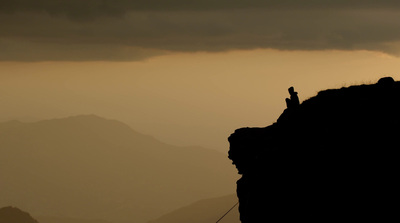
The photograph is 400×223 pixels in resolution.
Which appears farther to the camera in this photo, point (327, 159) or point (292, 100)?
point (292, 100)

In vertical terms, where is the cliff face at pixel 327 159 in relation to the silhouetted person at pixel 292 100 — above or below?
below

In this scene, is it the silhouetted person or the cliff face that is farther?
the silhouetted person

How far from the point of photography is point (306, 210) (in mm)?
41375

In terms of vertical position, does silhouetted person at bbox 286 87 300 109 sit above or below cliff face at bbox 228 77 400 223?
above

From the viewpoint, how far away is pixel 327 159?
41.8 m

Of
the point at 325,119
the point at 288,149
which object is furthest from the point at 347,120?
the point at 288,149

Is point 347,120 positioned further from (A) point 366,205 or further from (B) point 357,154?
(A) point 366,205

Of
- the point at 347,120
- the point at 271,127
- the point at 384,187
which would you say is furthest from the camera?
the point at 271,127

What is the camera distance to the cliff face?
1538 inches

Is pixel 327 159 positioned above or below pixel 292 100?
below

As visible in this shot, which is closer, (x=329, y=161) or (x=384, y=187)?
(x=384, y=187)

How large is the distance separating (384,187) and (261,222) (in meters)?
10.0

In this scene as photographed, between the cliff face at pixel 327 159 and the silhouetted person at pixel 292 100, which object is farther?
the silhouetted person at pixel 292 100

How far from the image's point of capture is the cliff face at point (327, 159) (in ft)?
128
